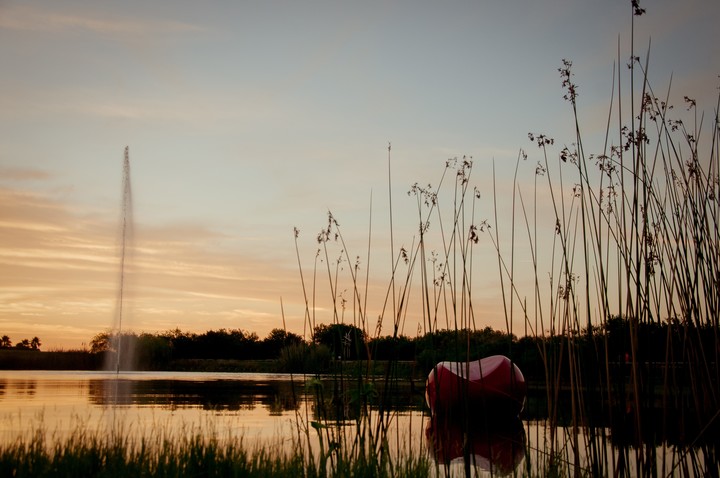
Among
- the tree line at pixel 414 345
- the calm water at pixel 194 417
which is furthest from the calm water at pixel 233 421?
the tree line at pixel 414 345

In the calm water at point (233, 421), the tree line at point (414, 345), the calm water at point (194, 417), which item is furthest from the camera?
the calm water at point (194, 417)

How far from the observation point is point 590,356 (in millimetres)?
2646

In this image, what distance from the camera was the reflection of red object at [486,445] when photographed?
11.3 feet

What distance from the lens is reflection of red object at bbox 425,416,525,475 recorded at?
3.44m

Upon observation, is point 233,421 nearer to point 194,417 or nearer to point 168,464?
point 194,417

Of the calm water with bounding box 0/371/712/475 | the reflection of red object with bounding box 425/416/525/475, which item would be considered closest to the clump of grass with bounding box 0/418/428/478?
the reflection of red object with bounding box 425/416/525/475

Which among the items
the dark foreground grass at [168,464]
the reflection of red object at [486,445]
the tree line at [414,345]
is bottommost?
the reflection of red object at [486,445]

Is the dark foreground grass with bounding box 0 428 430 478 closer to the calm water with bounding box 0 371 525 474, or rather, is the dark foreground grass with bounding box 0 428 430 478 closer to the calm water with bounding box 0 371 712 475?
the calm water with bounding box 0 371 712 475

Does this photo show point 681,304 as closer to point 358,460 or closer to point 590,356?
point 590,356

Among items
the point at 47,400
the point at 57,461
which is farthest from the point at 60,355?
the point at 57,461

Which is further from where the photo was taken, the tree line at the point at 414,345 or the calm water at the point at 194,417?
the calm water at the point at 194,417

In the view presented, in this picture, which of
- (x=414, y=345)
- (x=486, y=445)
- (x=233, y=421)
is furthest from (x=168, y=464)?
(x=414, y=345)

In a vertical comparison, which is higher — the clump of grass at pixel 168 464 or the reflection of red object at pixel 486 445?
the clump of grass at pixel 168 464

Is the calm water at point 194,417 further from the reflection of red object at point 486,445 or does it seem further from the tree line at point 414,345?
the tree line at point 414,345
